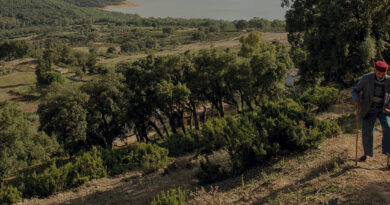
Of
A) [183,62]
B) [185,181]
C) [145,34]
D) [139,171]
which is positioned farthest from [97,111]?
[145,34]

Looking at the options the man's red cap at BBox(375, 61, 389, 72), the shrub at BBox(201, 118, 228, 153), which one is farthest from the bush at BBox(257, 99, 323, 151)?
the man's red cap at BBox(375, 61, 389, 72)

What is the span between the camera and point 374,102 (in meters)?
6.04

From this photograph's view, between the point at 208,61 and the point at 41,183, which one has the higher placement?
the point at 208,61

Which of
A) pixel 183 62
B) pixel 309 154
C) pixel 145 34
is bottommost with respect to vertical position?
pixel 309 154

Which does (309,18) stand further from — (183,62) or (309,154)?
(309,154)

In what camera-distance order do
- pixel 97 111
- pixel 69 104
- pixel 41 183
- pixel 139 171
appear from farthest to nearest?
pixel 97 111, pixel 69 104, pixel 139 171, pixel 41 183

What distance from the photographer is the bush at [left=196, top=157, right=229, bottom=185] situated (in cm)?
774

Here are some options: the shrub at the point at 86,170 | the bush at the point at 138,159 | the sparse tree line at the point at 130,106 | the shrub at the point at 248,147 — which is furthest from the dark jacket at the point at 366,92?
the shrub at the point at 86,170

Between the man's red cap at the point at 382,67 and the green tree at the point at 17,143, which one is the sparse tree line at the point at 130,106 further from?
the man's red cap at the point at 382,67

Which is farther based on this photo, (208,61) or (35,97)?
(35,97)

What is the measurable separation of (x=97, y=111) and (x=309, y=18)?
1765 centimetres

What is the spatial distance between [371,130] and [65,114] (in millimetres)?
20526

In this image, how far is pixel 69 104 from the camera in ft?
71.6

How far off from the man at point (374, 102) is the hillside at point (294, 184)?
61cm
